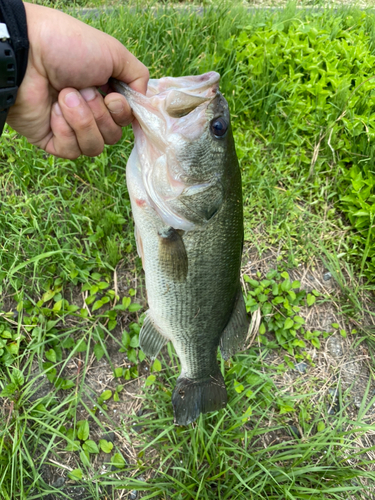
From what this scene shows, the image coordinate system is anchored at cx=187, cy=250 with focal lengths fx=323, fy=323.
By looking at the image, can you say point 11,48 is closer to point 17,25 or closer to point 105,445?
point 17,25

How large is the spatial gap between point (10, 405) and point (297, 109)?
3311 mm

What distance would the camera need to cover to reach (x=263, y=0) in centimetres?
490

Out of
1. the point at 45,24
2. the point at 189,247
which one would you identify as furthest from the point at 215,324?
the point at 45,24

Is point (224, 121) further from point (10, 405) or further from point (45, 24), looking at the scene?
point (10, 405)

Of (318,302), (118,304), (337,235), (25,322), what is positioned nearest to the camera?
(25,322)

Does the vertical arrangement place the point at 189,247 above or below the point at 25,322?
above

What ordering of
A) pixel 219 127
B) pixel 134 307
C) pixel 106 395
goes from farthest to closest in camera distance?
1. pixel 134 307
2. pixel 106 395
3. pixel 219 127

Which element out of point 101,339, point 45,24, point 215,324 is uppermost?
point 45,24

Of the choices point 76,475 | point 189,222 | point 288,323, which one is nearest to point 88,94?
point 189,222

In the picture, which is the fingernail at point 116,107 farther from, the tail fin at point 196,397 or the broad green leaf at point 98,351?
the broad green leaf at point 98,351

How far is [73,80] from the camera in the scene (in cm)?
138

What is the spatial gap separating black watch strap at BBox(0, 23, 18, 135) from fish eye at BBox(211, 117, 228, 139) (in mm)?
791

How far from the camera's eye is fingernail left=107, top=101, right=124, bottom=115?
1.33 meters

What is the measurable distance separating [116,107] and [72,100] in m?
0.18
